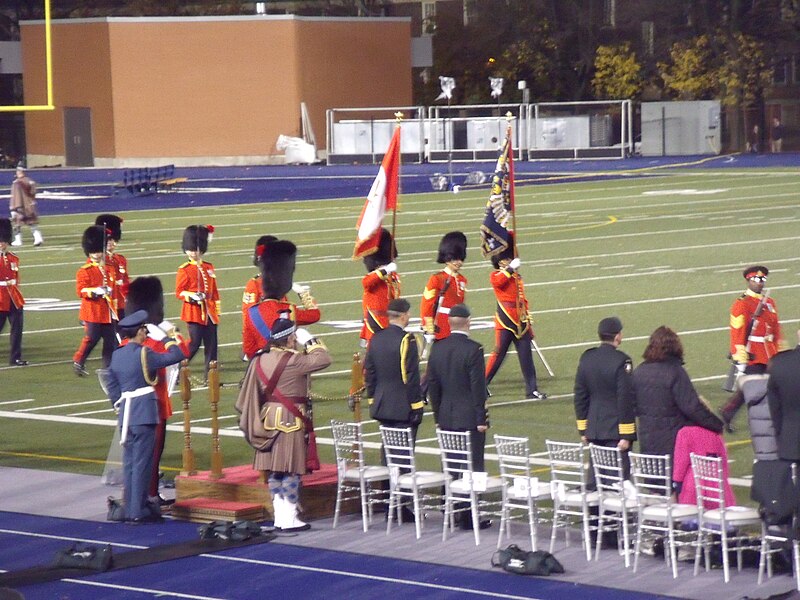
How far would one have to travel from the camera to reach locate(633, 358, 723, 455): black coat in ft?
34.8

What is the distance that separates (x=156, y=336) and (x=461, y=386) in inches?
100.0

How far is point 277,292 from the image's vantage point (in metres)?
13.0

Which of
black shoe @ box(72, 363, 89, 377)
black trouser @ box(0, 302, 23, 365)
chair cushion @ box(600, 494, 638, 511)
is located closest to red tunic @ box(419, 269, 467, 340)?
black shoe @ box(72, 363, 89, 377)

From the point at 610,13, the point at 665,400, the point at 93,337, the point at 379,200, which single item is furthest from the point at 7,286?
the point at 610,13

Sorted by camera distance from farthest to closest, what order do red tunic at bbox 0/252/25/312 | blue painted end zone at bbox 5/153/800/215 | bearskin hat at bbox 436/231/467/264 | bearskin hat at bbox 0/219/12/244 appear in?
blue painted end zone at bbox 5/153/800/215, bearskin hat at bbox 0/219/12/244, red tunic at bbox 0/252/25/312, bearskin hat at bbox 436/231/467/264

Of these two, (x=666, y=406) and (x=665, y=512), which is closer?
(x=665, y=512)

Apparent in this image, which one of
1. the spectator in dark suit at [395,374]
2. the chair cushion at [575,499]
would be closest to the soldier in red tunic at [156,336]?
the spectator in dark suit at [395,374]

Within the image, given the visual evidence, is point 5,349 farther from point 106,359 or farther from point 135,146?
point 135,146

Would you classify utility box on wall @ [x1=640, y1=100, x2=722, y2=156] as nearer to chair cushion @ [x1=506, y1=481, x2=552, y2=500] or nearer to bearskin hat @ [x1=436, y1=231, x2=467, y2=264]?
bearskin hat @ [x1=436, y1=231, x2=467, y2=264]

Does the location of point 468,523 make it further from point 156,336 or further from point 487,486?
point 156,336

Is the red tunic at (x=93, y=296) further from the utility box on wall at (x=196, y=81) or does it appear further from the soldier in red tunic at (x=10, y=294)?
the utility box on wall at (x=196, y=81)

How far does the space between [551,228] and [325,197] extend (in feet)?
46.8

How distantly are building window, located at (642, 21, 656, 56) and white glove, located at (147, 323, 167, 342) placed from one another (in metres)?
65.3

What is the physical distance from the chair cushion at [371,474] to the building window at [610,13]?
7024cm
